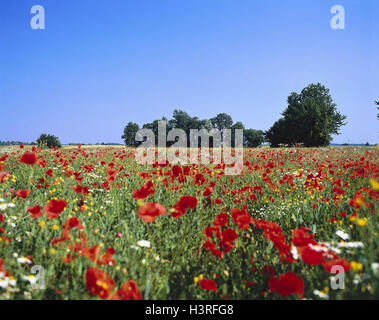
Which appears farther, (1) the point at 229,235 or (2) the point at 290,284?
(1) the point at 229,235

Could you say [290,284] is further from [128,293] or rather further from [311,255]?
[128,293]

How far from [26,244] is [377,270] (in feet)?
9.78

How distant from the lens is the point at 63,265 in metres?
2.30

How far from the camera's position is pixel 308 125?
3806cm

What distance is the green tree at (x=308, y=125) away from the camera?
37.7 meters

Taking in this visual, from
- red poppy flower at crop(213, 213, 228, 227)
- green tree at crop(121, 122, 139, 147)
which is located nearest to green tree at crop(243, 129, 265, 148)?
green tree at crop(121, 122, 139, 147)

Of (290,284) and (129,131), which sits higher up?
(129,131)

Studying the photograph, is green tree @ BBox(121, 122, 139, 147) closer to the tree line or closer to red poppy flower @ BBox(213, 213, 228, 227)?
the tree line

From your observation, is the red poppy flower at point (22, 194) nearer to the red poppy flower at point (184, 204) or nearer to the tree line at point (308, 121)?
→ the red poppy flower at point (184, 204)

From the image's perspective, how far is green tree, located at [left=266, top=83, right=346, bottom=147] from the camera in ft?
124

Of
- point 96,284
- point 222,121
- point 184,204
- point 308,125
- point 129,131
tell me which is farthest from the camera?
point 222,121

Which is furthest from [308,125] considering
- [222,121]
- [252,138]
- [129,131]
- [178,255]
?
[129,131]
